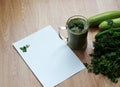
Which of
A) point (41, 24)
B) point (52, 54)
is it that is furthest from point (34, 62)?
point (41, 24)

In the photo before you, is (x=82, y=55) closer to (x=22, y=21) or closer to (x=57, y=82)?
(x=57, y=82)

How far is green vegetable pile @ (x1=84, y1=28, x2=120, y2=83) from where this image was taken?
3.08 ft

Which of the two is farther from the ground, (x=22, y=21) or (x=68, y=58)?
(x=22, y=21)

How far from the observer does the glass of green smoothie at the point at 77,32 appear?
956 mm

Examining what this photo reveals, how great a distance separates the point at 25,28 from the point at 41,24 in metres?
0.07

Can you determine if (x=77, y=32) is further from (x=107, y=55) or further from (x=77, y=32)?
(x=107, y=55)

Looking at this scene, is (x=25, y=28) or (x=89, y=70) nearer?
(x=89, y=70)

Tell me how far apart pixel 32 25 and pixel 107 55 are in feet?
1.12

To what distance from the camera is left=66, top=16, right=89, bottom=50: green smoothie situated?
0.96 m

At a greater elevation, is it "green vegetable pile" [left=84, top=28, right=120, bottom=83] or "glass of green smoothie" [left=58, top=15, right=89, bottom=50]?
"glass of green smoothie" [left=58, top=15, right=89, bottom=50]

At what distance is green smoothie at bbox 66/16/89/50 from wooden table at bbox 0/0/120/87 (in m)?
0.04

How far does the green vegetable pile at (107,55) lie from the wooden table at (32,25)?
0.02 meters

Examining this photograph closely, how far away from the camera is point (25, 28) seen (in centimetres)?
107

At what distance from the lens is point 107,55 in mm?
956
